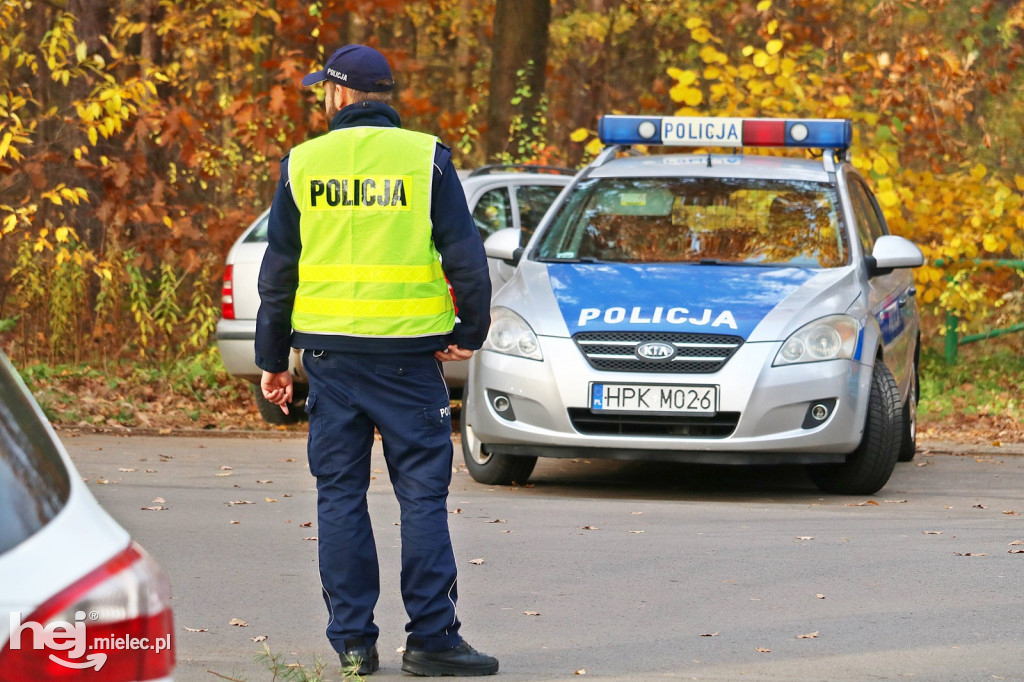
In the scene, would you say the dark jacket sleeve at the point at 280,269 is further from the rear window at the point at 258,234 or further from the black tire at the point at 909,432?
the rear window at the point at 258,234

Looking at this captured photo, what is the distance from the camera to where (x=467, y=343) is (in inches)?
183

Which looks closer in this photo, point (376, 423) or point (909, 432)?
point (376, 423)

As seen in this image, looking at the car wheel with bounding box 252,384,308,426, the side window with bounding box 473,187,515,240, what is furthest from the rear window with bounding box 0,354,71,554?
the side window with bounding box 473,187,515,240

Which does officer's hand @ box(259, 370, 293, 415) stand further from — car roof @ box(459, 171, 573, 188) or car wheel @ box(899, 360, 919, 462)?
car roof @ box(459, 171, 573, 188)

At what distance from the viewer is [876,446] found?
7848mm

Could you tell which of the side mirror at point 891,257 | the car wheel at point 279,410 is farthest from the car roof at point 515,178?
the side mirror at point 891,257

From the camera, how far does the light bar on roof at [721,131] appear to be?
30.7 ft

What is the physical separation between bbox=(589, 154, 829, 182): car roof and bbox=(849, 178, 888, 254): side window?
27cm

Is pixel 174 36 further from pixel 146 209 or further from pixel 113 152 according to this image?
pixel 146 209

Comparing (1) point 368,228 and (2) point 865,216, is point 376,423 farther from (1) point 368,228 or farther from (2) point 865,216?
(2) point 865,216

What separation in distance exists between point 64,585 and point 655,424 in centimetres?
568

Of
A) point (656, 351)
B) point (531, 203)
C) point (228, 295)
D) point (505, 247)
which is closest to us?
point (656, 351)

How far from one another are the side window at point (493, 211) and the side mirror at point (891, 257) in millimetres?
3155

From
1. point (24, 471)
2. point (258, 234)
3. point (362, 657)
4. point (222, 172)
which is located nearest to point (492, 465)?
point (258, 234)
